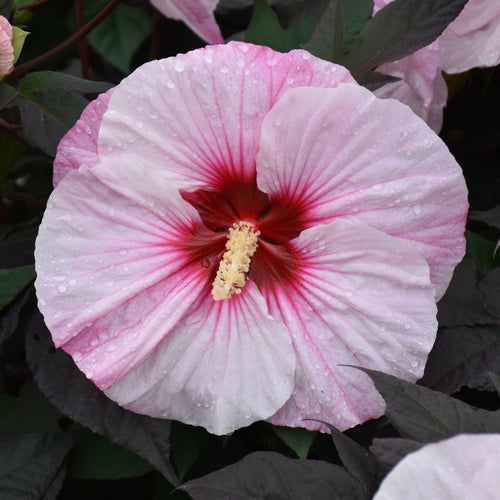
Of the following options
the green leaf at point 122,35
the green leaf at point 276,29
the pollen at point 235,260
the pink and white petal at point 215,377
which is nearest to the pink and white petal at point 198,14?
the green leaf at point 276,29

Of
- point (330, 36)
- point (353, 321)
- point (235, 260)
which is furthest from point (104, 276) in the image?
point (330, 36)

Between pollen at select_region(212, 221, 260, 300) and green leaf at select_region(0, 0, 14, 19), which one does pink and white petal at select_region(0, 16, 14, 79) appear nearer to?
green leaf at select_region(0, 0, 14, 19)

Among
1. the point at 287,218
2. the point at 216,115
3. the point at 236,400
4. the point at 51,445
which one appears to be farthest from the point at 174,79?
the point at 51,445

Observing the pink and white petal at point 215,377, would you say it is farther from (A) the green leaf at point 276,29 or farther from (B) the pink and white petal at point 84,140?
(A) the green leaf at point 276,29

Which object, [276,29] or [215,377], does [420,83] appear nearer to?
[276,29]

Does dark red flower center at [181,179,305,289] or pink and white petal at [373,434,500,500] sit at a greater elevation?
pink and white petal at [373,434,500,500]

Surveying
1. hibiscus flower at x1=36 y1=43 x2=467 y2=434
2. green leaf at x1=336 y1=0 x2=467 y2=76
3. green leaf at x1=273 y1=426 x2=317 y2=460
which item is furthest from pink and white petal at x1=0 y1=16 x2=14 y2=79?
green leaf at x1=273 y1=426 x2=317 y2=460

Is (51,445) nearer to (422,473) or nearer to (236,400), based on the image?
(236,400)
